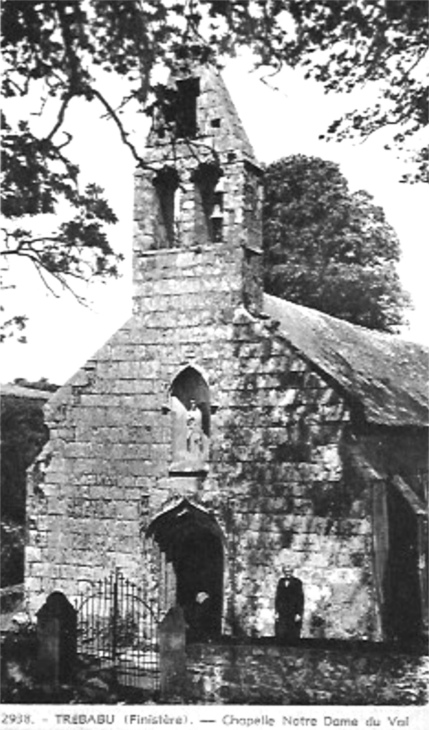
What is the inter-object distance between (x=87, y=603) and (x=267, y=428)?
11.9ft

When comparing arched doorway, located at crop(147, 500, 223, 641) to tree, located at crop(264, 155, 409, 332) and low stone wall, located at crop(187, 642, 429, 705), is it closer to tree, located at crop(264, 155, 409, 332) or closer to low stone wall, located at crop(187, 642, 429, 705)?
low stone wall, located at crop(187, 642, 429, 705)

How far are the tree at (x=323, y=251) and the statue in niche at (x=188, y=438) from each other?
4.55 m

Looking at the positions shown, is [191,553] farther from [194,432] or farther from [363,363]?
[363,363]

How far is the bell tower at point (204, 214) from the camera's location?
44.5 ft

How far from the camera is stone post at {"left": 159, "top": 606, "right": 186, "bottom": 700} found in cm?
955

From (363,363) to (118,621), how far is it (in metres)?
5.59

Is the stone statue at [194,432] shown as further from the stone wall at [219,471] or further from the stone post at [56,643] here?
the stone post at [56,643]

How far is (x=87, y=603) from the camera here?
13.5 m

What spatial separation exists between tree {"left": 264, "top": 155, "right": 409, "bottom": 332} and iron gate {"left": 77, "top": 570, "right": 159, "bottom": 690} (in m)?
6.98

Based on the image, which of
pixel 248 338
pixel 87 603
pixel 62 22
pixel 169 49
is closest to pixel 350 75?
pixel 169 49

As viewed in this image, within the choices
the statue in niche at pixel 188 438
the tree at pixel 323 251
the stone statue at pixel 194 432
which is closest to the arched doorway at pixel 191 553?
the statue in niche at pixel 188 438

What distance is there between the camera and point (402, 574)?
41.9ft

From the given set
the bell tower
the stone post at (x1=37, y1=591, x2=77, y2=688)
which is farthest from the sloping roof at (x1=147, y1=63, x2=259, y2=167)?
the stone post at (x1=37, y1=591, x2=77, y2=688)
